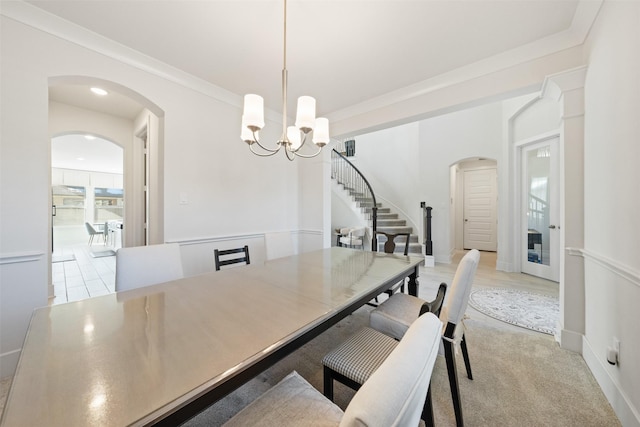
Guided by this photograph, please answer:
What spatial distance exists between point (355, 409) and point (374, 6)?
2.29 m

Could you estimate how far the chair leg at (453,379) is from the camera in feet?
4.14

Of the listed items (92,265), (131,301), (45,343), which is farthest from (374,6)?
(92,265)

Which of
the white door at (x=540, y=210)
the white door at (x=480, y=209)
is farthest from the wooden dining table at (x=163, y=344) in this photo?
the white door at (x=480, y=209)

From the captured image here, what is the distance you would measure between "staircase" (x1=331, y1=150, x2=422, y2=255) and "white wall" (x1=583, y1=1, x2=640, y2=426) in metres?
3.42

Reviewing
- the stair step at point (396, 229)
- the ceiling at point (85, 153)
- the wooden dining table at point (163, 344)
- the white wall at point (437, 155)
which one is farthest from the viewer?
the stair step at point (396, 229)

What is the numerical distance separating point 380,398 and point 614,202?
6.53ft

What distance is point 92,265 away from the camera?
5098 mm

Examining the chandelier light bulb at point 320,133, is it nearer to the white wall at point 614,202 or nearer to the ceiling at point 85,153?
the white wall at point 614,202

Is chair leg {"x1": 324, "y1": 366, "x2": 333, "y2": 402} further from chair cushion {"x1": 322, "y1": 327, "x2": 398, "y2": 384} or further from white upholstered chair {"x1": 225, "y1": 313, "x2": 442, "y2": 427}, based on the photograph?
white upholstered chair {"x1": 225, "y1": 313, "x2": 442, "y2": 427}

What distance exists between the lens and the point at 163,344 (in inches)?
33.2

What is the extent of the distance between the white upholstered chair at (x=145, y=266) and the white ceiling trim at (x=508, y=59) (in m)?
2.86

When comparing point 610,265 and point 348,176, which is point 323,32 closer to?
point 610,265

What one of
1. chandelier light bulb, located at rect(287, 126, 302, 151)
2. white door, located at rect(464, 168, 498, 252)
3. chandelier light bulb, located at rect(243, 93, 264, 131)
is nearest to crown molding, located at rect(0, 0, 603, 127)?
chandelier light bulb, located at rect(287, 126, 302, 151)

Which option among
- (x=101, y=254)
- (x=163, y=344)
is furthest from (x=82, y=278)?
(x=163, y=344)
